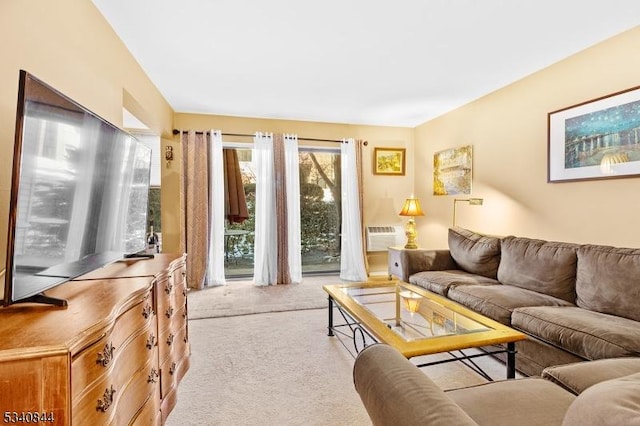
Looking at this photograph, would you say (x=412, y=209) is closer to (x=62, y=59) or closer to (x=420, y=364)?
(x=420, y=364)

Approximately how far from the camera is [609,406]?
620mm

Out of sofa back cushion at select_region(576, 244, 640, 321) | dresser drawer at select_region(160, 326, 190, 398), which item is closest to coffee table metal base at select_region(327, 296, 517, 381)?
sofa back cushion at select_region(576, 244, 640, 321)

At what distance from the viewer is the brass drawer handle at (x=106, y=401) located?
39.8 inches

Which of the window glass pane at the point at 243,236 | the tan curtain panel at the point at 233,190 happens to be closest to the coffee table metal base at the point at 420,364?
the window glass pane at the point at 243,236

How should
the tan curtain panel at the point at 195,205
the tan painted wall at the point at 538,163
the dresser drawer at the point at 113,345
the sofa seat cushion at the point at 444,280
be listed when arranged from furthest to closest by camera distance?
the tan curtain panel at the point at 195,205 → the sofa seat cushion at the point at 444,280 → the tan painted wall at the point at 538,163 → the dresser drawer at the point at 113,345

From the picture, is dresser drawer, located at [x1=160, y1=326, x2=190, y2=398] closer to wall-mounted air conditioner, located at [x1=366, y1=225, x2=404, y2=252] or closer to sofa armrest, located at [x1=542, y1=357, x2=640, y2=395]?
sofa armrest, located at [x1=542, y1=357, x2=640, y2=395]

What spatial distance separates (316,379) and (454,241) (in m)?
2.28

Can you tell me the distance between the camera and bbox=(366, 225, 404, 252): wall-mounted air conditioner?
4934mm

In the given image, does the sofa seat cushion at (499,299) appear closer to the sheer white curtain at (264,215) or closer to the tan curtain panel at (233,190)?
the sheer white curtain at (264,215)

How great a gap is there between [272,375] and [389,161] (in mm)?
3798

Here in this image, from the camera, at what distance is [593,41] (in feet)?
8.37

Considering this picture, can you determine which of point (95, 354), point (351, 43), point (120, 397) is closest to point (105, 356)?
point (95, 354)

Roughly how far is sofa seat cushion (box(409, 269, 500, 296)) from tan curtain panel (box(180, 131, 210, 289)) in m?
2.71

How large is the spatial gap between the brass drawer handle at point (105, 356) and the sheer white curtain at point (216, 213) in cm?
339
